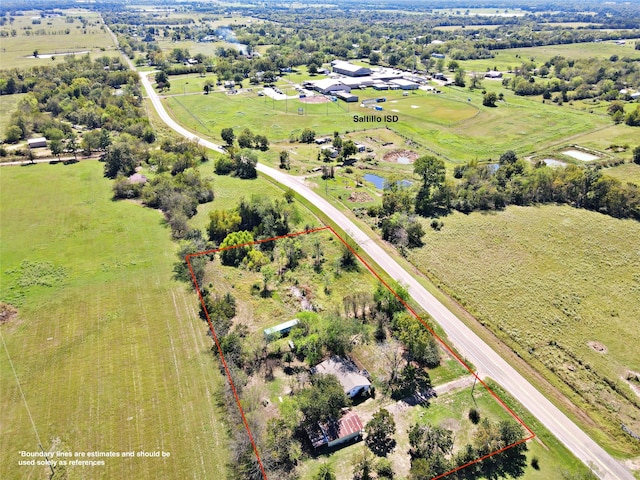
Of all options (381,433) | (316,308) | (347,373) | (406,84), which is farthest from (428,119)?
(381,433)

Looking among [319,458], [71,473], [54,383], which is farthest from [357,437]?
[54,383]

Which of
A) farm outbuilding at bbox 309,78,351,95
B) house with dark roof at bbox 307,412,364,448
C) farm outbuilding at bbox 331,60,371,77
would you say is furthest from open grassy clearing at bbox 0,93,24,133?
farm outbuilding at bbox 331,60,371,77

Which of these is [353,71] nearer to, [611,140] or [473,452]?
[611,140]

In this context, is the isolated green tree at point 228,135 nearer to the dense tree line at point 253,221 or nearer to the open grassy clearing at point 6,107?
the dense tree line at point 253,221

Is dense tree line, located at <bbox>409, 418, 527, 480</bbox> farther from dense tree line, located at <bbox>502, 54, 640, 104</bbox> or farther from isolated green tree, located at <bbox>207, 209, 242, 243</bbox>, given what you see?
dense tree line, located at <bbox>502, 54, 640, 104</bbox>

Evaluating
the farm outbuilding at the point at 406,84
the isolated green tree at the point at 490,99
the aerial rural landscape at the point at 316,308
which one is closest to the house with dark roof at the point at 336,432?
the aerial rural landscape at the point at 316,308
